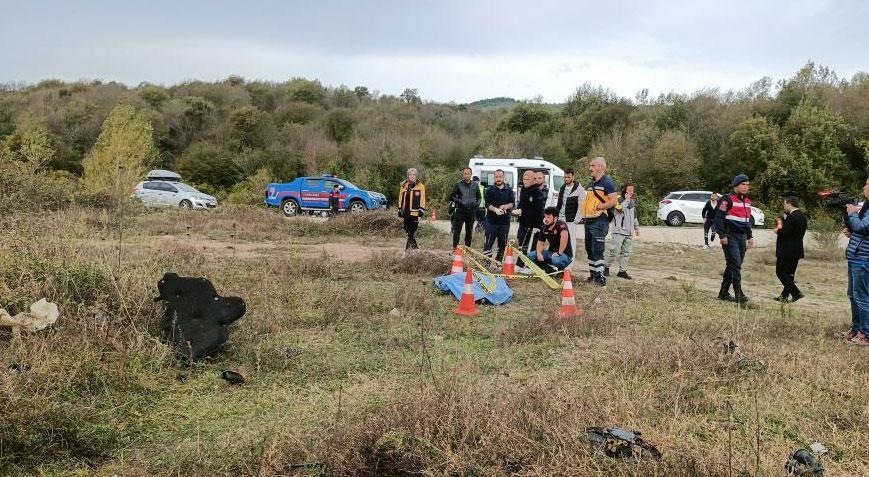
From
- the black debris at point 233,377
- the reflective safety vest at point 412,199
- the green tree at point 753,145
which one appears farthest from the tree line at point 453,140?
the black debris at point 233,377

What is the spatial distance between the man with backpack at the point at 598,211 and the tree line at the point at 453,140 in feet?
36.7

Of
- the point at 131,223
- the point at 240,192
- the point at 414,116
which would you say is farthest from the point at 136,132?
the point at 414,116

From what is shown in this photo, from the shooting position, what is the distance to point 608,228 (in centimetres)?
880

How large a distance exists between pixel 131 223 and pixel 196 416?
13743 mm

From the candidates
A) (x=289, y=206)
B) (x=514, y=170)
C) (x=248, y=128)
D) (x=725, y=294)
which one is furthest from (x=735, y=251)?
(x=248, y=128)

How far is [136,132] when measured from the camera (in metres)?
32.9

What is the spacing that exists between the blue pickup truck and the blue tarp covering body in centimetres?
1685

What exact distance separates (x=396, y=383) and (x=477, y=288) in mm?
3396

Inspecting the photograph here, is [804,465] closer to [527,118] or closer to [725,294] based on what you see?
[725,294]

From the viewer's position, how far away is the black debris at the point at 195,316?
4590 millimetres

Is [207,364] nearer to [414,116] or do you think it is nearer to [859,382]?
[859,382]

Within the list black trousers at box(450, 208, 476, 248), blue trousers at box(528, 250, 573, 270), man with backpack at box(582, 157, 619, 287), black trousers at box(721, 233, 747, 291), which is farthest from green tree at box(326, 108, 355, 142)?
black trousers at box(721, 233, 747, 291)

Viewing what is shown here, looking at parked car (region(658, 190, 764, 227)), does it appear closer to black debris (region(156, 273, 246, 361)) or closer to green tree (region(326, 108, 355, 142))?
black debris (region(156, 273, 246, 361))

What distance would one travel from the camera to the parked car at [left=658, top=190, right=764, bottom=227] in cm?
2477
